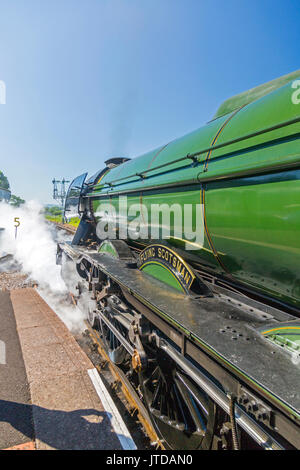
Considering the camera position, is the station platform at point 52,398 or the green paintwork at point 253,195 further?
the station platform at point 52,398

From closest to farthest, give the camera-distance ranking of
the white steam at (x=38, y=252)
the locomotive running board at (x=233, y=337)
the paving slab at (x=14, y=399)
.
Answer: the locomotive running board at (x=233, y=337)
the paving slab at (x=14, y=399)
the white steam at (x=38, y=252)

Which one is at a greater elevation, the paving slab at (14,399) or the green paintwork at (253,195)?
the green paintwork at (253,195)

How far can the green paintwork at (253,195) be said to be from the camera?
1.52 m

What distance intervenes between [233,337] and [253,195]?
3.07ft

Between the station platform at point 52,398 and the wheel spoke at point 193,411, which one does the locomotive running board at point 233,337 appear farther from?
the station platform at point 52,398

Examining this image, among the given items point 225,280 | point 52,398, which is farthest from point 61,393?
point 225,280

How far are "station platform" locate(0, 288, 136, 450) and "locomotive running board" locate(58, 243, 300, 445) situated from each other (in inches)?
58.2

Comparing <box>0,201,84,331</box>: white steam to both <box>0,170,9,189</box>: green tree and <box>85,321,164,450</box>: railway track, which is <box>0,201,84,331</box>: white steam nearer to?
<box>85,321,164,450</box>: railway track

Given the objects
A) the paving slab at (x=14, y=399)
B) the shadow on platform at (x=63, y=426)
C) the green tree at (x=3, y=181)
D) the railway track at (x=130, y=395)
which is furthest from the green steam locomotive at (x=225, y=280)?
the green tree at (x=3, y=181)

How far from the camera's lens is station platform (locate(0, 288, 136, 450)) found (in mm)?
2675

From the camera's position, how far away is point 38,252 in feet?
37.7

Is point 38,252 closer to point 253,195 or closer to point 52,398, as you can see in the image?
point 52,398

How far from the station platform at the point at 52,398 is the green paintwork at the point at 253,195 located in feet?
7.10
